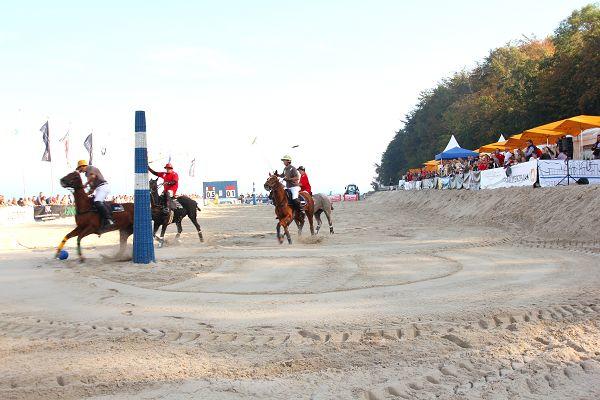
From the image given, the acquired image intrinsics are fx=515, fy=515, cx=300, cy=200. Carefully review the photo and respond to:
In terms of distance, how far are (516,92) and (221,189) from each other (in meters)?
64.5

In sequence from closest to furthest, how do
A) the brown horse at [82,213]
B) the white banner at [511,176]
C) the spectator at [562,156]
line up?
the brown horse at [82,213] → the spectator at [562,156] → the white banner at [511,176]

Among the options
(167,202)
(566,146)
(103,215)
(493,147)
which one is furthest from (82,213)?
(493,147)

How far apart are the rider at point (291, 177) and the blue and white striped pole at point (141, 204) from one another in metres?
5.87

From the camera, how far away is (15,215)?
3281cm

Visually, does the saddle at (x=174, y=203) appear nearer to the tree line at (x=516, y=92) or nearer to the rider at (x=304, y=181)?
the rider at (x=304, y=181)

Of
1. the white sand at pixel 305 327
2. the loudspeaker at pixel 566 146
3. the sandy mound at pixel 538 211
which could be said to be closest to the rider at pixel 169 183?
the white sand at pixel 305 327

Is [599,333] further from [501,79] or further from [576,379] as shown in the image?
[501,79]

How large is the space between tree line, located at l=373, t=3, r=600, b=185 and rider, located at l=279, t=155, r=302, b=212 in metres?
27.1

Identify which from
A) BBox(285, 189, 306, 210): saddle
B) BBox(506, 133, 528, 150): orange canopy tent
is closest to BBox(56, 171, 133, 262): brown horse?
BBox(285, 189, 306, 210): saddle

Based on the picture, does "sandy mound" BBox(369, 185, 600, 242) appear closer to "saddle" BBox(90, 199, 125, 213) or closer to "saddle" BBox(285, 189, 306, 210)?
"saddle" BBox(285, 189, 306, 210)

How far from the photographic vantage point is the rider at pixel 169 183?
15.8 m

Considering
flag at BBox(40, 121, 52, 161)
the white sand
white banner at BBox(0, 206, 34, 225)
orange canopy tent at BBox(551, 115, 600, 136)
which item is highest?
flag at BBox(40, 121, 52, 161)

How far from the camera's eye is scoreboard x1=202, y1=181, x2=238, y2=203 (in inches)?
3866

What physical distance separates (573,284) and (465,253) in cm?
386
